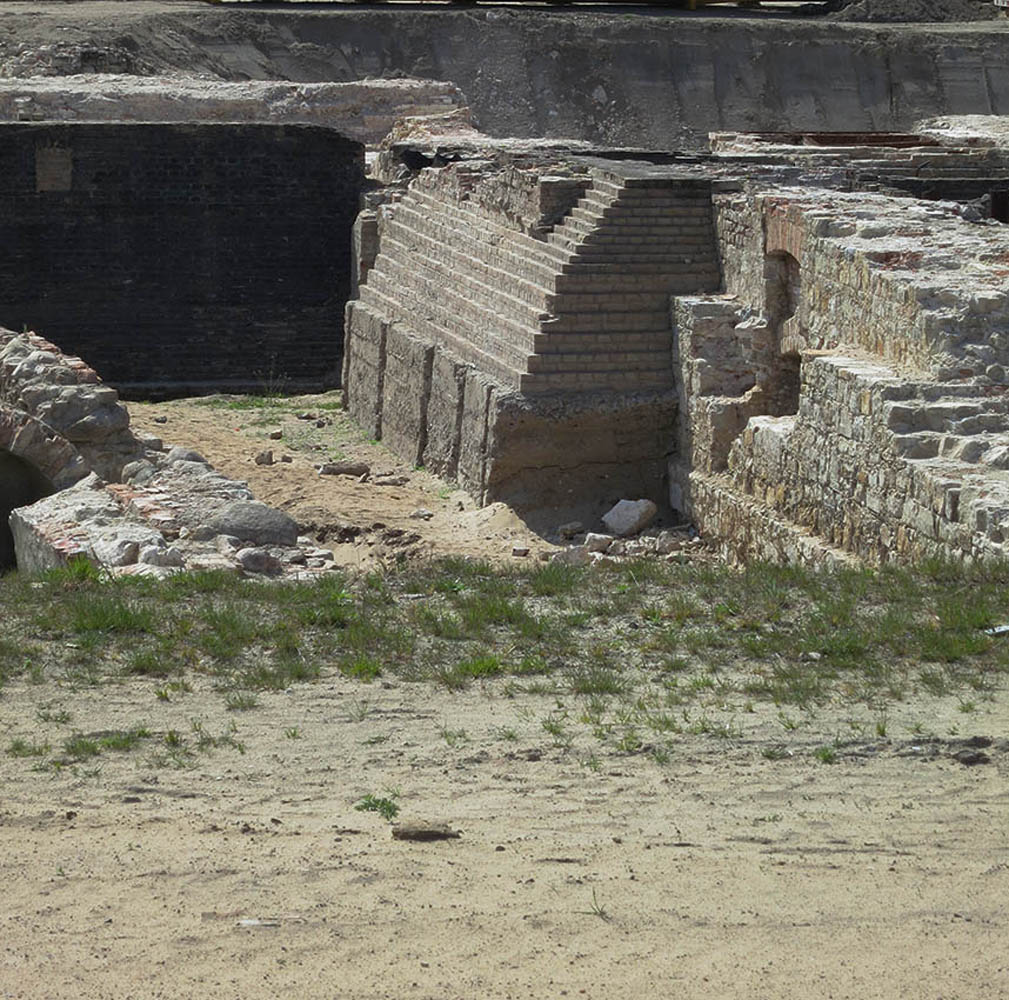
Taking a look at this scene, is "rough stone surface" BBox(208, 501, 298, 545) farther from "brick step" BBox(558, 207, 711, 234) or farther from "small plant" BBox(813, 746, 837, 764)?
"small plant" BBox(813, 746, 837, 764)

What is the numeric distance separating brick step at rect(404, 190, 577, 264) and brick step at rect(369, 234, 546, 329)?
330 millimetres

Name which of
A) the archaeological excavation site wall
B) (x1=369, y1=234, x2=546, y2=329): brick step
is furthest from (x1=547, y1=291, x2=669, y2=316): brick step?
the archaeological excavation site wall

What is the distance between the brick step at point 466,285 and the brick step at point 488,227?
33cm

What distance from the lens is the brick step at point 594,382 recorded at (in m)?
12.8

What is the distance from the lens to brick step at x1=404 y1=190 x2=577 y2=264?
1344cm

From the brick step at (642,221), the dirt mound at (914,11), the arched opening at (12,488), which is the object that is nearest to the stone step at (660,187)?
the brick step at (642,221)

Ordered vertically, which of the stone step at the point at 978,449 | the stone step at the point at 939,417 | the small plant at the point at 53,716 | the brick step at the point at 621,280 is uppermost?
the brick step at the point at 621,280

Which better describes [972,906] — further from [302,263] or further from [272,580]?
[302,263]

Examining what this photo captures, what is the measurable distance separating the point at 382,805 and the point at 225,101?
1617 centimetres

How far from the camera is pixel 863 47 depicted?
29.7m

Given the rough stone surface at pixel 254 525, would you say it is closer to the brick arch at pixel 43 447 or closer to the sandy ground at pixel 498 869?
the brick arch at pixel 43 447

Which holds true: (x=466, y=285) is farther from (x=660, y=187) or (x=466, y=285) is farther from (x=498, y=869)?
(x=498, y=869)

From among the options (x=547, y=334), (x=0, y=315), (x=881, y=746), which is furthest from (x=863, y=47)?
(x=881, y=746)

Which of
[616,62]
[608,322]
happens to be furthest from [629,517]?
[616,62]
